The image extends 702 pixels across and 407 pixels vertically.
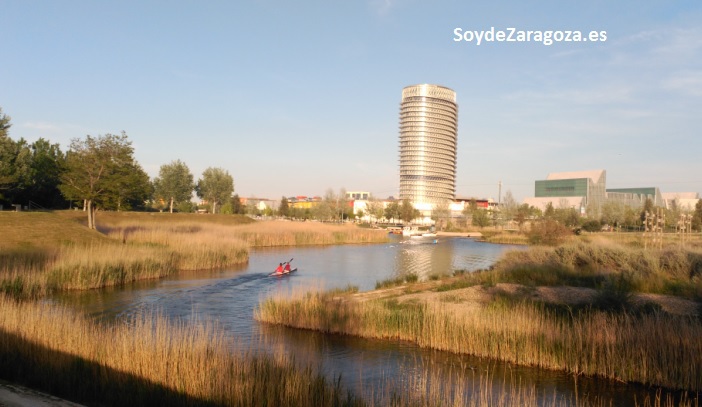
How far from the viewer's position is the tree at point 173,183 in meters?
85.4

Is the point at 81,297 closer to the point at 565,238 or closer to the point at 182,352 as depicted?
the point at 182,352

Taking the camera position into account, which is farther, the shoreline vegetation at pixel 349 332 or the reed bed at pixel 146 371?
the shoreline vegetation at pixel 349 332

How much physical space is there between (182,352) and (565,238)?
42.4 m

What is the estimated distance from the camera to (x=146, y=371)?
9.36 m

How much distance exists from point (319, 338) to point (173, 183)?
2969 inches

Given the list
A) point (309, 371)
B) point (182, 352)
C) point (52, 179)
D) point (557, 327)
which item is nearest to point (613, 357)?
point (557, 327)

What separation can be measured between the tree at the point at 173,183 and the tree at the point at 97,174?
147ft

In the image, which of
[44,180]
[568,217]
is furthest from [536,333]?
[568,217]

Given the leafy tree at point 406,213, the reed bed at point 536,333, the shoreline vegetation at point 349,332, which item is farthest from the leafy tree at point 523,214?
the reed bed at point 536,333

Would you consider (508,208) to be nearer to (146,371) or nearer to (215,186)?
(215,186)

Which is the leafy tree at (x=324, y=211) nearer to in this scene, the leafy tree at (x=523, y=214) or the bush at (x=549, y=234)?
the leafy tree at (x=523, y=214)

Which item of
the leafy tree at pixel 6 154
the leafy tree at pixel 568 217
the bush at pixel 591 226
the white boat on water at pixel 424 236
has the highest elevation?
the leafy tree at pixel 6 154

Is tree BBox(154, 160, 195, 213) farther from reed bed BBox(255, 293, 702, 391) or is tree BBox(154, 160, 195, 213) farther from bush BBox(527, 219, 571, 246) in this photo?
reed bed BBox(255, 293, 702, 391)

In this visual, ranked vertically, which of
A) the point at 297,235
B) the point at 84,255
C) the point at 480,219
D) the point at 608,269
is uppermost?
the point at 480,219
